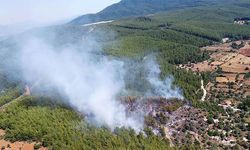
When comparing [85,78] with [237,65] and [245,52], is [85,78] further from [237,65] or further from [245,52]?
[245,52]

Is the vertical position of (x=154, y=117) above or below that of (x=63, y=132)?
below

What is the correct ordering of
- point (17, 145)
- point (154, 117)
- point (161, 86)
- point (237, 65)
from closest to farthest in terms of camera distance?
point (17, 145)
point (154, 117)
point (161, 86)
point (237, 65)

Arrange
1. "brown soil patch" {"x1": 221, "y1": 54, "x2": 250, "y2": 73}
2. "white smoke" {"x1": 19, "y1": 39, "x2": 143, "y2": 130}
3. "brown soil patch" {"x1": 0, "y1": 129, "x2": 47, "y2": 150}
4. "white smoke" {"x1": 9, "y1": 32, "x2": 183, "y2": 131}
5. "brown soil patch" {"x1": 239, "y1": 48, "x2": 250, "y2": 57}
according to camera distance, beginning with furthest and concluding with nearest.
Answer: "brown soil patch" {"x1": 239, "y1": 48, "x2": 250, "y2": 57}
"brown soil patch" {"x1": 221, "y1": 54, "x2": 250, "y2": 73}
"white smoke" {"x1": 9, "y1": 32, "x2": 183, "y2": 131}
"white smoke" {"x1": 19, "y1": 39, "x2": 143, "y2": 130}
"brown soil patch" {"x1": 0, "y1": 129, "x2": 47, "y2": 150}

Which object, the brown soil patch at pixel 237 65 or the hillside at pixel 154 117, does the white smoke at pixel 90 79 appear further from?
the brown soil patch at pixel 237 65

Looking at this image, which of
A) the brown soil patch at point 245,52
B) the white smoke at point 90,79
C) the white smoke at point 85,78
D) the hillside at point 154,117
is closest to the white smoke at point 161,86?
the white smoke at point 90,79

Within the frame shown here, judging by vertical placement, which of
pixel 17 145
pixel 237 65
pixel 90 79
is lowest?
pixel 237 65

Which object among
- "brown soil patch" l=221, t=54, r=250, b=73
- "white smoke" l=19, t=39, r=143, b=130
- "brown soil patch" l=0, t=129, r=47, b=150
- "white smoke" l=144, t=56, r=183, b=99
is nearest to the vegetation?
"brown soil patch" l=0, t=129, r=47, b=150

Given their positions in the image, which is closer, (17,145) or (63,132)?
(17,145)

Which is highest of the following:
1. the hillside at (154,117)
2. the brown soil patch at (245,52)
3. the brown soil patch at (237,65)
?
the hillside at (154,117)

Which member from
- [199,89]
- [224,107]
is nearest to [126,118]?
[224,107]

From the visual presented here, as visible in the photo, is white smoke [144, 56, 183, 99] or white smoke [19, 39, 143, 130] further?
white smoke [144, 56, 183, 99]

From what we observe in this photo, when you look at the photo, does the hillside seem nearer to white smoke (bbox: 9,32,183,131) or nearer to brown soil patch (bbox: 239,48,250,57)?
white smoke (bbox: 9,32,183,131)

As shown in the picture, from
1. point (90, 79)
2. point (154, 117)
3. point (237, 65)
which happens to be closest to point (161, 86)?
point (90, 79)
